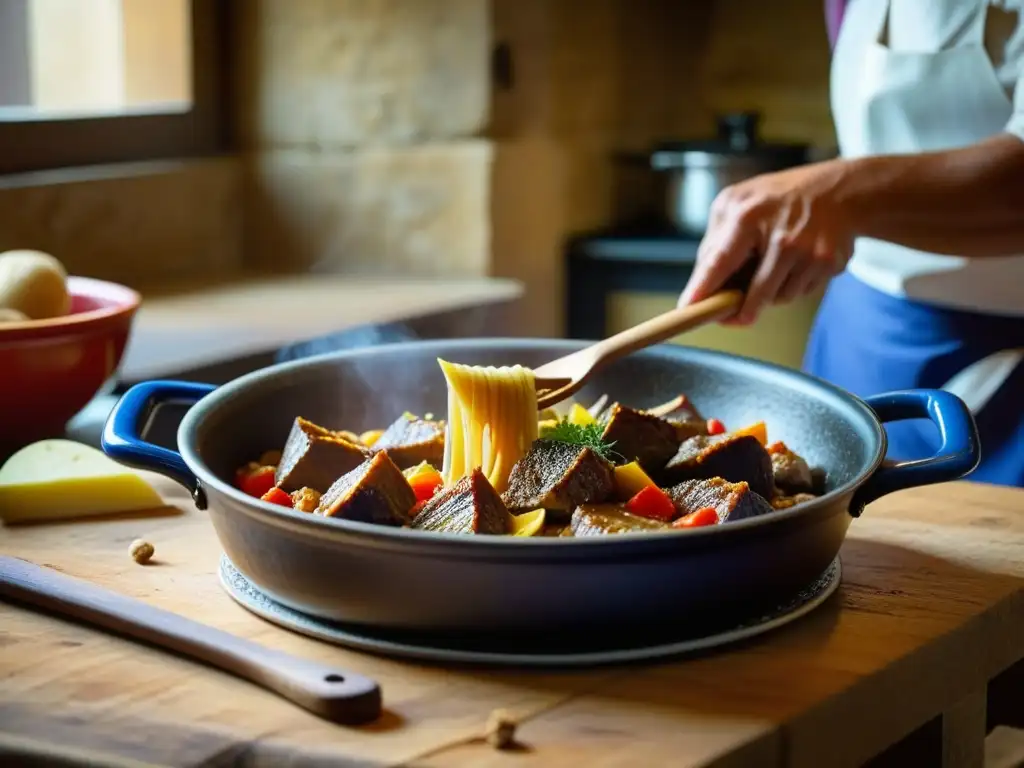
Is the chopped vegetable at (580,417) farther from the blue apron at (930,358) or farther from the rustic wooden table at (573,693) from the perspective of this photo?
the blue apron at (930,358)

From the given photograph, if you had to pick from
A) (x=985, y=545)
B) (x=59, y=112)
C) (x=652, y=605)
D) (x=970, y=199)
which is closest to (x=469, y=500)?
(x=652, y=605)

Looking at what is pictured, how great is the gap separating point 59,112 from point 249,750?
77.2 inches

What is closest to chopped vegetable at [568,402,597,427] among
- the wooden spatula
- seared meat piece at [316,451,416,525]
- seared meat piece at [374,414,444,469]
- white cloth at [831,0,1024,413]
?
the wooden spatula

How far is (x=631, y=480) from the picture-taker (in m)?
1.08

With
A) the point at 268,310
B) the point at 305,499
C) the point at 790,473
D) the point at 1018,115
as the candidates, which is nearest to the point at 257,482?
the point at 305,499

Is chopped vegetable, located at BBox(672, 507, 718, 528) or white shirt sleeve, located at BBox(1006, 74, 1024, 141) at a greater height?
white shirt sleeve, located at BBox(1006, 74, 1024, 141)

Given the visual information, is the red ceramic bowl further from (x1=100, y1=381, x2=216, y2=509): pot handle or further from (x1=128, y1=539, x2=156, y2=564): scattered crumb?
(x1=128, y1=539, x2=156, y2=564): scattered crumb

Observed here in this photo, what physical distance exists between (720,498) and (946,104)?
976 millimetres

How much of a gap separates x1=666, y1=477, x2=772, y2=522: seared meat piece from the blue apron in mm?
795

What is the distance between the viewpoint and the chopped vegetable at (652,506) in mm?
1046

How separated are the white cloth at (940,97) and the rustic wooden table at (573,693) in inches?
29.8

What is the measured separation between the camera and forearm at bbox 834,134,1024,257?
1465 millimetres

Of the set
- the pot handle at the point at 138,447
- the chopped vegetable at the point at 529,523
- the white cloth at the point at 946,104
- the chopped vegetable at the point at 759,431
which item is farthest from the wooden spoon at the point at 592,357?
the white cloth at the point at 946,104

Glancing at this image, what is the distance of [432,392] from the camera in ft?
4.39
